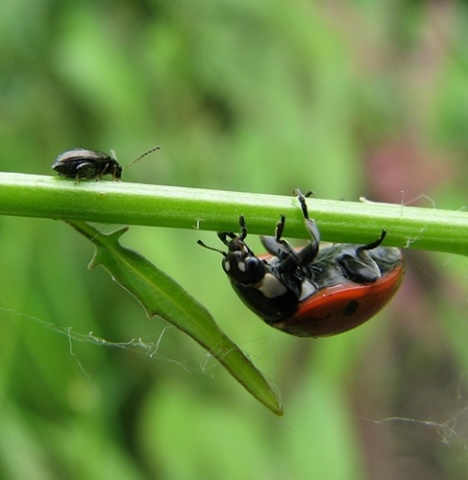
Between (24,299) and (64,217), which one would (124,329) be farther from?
(64,217)

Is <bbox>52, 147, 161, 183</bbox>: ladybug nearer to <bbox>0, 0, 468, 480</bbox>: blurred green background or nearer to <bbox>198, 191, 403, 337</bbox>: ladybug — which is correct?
<bbox>198, 191, 403, 337</bbox>: ladybug

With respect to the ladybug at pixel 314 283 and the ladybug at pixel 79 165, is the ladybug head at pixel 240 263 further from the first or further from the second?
the ladybug at pixel 79 165

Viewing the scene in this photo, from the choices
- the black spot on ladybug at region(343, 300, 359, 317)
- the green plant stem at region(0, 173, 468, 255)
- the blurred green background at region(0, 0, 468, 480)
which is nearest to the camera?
the green plant stem at region(0, 173, 468, 255)

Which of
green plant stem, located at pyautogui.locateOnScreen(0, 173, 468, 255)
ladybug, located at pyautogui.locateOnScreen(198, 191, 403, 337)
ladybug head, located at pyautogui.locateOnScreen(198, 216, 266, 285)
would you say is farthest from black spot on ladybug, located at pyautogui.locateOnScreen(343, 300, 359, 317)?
green plant stem, located at pyautogui.locateOnScreen(0, 173, 468, 255)

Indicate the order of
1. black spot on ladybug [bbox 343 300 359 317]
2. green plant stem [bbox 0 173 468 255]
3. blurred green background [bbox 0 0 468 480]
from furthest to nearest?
blurred green background [bbox 0 0 468 480], black spot on ladybug [bbox 343 300 359 317], green plant stem [bbox 0 173 468 255]

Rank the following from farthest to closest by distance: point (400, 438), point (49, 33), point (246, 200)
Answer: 1. point (400, 438)
2. point (49, 33)
3. point (246, 200)

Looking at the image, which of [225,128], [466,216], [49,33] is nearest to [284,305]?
[466,216]

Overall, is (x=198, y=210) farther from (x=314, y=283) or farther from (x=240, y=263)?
(x=314, y=283)
